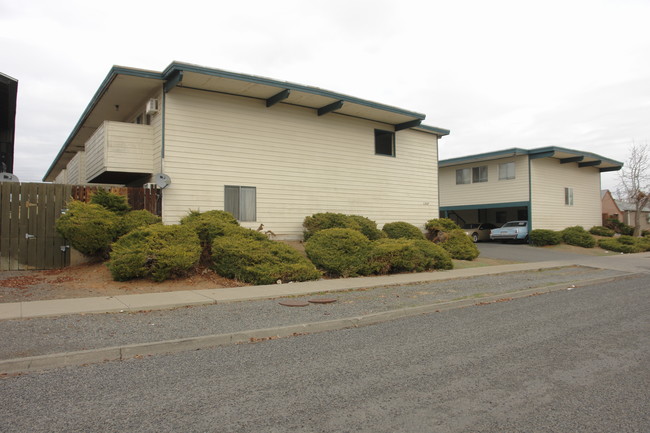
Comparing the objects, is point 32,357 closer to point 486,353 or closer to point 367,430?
point 367,430

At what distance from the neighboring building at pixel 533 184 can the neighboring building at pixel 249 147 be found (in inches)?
454

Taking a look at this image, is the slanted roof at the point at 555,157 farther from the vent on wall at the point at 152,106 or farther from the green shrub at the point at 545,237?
the vent on wall at the point at 152,106

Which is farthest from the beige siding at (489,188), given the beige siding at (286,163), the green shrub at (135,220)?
the green shrub at (135,220)

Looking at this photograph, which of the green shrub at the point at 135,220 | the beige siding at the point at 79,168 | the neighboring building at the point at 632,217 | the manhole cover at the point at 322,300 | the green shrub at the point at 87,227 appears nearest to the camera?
the manhole cover at the point at 322,300

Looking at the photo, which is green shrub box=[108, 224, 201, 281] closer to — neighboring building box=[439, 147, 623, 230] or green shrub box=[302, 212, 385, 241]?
green shrub box=[302, 212, 385, 241]

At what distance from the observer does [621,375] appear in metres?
5.07

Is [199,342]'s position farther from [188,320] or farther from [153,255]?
[153,255]

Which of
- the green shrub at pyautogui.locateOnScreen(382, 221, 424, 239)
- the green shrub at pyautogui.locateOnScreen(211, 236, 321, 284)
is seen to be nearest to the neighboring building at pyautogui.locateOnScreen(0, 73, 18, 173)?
the green shrub at pyautogui.locateOnScreen(211, 236, 321, 284)

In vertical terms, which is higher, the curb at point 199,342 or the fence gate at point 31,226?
the fence gate at point 31,226

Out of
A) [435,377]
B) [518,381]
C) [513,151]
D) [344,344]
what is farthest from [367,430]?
[513,151]

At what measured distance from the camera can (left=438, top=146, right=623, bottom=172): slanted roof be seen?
28.4 m

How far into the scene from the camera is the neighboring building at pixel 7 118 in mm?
15484

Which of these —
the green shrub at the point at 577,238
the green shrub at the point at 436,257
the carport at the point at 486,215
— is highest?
the carport at the point at 486,215

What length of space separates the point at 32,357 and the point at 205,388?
2.25 metres
